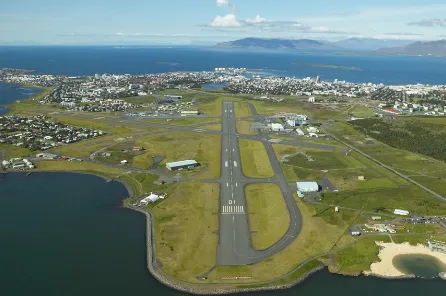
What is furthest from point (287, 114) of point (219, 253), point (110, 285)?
point (110, 285)

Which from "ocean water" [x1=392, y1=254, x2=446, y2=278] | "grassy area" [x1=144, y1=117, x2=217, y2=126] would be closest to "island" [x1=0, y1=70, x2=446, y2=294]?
"grassy area" [x1=144, y1=117, x2=217, y2=126]

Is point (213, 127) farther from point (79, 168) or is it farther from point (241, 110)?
point (79, 168)

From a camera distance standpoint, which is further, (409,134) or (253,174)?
(409,134)

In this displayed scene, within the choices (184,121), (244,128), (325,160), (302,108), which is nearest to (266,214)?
(325,160)

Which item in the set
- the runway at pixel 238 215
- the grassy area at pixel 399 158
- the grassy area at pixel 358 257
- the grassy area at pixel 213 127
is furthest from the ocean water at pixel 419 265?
the grassy area at pixel 213 127

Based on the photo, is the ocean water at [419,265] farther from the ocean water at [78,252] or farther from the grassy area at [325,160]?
the grassy area at [325,160]

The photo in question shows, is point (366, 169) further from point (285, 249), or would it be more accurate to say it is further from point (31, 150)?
point (31, 150)
